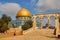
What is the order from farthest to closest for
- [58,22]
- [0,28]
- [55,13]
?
[55,13] → [0,28] → [58,22]

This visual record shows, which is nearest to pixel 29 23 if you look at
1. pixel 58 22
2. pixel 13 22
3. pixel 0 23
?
pixel 13 22

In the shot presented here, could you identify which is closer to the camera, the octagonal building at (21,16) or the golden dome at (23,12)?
the octagonal building at (21,16)

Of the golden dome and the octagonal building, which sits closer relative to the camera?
the octagonal building

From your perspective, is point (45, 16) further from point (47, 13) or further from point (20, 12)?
point (20, 12)

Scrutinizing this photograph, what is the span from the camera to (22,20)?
229ft

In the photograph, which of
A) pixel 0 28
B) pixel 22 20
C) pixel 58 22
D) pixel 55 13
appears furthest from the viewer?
pixel 22 20

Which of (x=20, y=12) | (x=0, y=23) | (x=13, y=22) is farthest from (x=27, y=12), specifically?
(x=0, y=23)

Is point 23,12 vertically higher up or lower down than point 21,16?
higher up

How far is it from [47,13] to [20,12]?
14.1 metres

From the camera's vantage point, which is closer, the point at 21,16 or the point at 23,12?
the point at 23,12

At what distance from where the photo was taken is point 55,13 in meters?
57.9

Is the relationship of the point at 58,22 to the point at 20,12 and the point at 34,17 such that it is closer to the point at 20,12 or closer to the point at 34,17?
the point at 34,17

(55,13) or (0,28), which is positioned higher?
(55,13)

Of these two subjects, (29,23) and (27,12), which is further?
(27,12)
